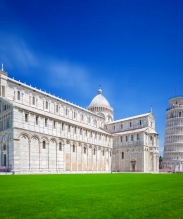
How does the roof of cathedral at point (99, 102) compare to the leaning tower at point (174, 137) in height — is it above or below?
above

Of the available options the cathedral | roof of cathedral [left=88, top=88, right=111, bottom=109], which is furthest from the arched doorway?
roof of cathedral [left=88, top=88, right=111, bottom=109]

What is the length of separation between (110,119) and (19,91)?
1573 inches

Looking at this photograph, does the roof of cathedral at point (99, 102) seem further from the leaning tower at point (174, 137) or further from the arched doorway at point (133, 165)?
the leaning tower at point (174, 137)

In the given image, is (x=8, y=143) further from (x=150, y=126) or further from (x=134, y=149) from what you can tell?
(x=150, y=126)

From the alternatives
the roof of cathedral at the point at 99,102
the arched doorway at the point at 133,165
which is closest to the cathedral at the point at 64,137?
the roof of cathedral at the point at 99,102

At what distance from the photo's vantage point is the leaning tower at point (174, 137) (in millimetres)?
81438

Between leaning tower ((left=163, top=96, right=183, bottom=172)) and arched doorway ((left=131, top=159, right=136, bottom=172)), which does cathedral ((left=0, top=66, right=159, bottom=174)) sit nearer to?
arched doorway ((left=131, top=159, right=136, bottom=172))

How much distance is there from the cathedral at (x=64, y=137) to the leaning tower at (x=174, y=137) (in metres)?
21.4

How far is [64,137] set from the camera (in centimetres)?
4588

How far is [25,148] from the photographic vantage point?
37.1 meters

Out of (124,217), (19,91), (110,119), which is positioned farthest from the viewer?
(110,119)

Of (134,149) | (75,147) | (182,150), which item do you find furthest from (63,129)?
(182,150)

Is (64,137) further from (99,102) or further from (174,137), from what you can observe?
(174,137)

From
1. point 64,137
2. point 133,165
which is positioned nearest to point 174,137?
point 133,165
